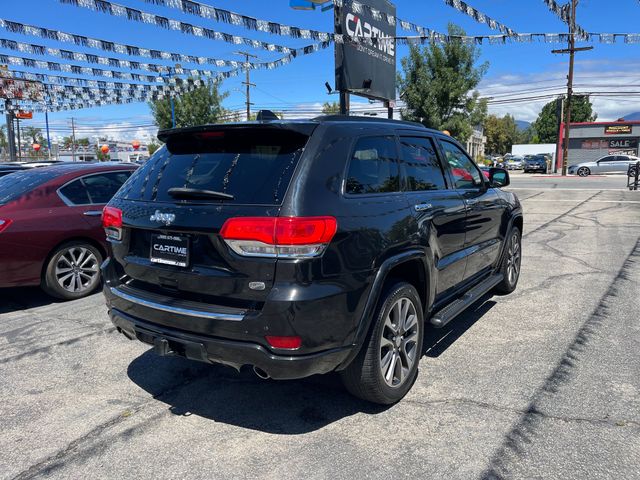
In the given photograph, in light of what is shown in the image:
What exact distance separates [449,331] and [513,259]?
5.71ft

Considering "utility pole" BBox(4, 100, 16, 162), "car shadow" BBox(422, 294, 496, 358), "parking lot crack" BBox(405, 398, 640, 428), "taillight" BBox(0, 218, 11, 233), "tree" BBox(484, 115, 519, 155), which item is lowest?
"parking lot crack" BBox(405, 398, 640, 428)

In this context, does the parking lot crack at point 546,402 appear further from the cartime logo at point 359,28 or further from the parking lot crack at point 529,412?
the cartime logo at point 359,28

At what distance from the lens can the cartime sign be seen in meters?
12.3

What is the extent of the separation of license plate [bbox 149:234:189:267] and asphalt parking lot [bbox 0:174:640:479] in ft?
3.36

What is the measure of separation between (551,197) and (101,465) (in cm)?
1807

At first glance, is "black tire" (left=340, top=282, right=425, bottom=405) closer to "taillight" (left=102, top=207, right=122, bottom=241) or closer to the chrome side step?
the chrome side step

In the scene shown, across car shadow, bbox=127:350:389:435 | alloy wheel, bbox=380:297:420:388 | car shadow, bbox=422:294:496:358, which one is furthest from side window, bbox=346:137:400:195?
car shadow, bbox=422:294:496:358

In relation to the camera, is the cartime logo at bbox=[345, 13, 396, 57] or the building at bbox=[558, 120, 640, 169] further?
the building at bbox=[558, 120, 640, 169]

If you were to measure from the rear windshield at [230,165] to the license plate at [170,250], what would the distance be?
0.81 feet

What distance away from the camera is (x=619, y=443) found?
9.23ft

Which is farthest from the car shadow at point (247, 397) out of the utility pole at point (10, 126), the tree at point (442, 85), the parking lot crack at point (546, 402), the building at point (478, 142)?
the building at point (478, 142)

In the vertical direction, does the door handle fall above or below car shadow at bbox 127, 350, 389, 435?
above

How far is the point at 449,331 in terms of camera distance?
15.4 feet

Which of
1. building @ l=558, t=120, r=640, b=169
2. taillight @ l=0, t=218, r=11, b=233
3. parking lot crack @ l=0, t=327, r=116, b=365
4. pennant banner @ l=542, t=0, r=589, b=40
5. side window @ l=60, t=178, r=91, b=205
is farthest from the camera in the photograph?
building @ l=558, t=120, r=640, b=169
